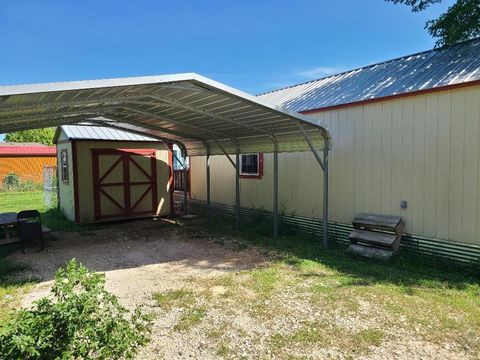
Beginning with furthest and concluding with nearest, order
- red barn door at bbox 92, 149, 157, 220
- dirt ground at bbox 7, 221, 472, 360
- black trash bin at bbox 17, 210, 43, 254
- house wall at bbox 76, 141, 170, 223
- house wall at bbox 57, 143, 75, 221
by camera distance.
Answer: red barn door at bbox 92, 149, 157, 220
house wall at bbox 57, 143, 75, 221
house wall at bbox 76, 141, 170, 223
black trash bin at bbox 17, 210, 43, 254
dirt ground at bbox 7, 221, 472, 360

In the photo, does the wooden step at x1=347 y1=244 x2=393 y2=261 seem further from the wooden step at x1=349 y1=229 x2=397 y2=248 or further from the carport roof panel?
the carport roof panel

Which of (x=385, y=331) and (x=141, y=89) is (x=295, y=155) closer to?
(x=141, y=89)

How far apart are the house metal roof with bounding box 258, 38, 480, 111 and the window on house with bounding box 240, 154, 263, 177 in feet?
5.78

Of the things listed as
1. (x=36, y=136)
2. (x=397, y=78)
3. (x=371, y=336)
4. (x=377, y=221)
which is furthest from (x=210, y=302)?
(x=36, y=136)

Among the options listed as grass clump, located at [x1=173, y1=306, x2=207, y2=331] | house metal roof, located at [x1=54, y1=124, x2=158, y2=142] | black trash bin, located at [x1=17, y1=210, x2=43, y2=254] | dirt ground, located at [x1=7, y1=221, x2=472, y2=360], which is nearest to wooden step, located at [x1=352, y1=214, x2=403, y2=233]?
dirt ground, located at [x1=7, y1=221, x2=472, y2=360]

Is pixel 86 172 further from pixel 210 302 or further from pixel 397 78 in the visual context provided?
pixel 397 78

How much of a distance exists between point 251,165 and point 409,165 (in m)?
4.83

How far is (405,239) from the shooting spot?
604 centimetres

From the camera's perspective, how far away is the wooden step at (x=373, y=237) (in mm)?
5852

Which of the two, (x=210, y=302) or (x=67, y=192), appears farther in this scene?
(x=67, y=192)

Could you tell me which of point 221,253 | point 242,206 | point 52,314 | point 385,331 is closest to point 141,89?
point 221,253

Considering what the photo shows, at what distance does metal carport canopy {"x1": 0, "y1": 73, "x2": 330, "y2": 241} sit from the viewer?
4590 millimetres

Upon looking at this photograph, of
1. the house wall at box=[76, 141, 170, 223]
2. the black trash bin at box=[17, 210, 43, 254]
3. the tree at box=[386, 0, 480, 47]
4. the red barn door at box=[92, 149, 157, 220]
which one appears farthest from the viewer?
the red barn door at box=[92, 149, 157, 220]

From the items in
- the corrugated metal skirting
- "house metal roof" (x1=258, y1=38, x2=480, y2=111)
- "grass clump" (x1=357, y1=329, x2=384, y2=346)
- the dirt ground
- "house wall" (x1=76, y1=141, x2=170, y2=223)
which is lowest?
the dirt ground
